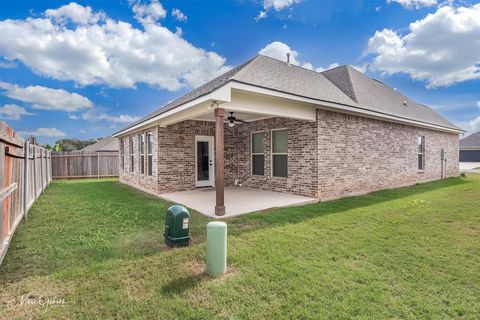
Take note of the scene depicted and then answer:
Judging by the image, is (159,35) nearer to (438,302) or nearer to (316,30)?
(316,30)

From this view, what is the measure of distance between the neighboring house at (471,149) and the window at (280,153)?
117ft

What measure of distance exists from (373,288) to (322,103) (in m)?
5.75

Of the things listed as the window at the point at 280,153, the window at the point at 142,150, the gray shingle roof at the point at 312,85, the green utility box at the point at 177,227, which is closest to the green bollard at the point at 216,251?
the green utility box at the point at 177,227

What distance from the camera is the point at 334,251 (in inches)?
168

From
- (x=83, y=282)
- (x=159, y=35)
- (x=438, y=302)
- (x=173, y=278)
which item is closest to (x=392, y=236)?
(x=438, y=302)

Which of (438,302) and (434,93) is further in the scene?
(434,93)

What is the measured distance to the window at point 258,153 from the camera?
10.5 m

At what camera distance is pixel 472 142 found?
110 feet

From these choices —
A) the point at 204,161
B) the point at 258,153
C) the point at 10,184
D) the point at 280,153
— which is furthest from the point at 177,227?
the point at 204,161

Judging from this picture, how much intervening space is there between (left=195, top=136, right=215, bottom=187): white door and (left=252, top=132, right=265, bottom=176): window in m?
1.83

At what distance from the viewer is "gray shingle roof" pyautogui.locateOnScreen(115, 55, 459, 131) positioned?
7445 mm

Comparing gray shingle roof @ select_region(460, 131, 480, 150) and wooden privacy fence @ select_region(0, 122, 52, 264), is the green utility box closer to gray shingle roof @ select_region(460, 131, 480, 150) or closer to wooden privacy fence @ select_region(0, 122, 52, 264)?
wooden privacy fence @ select_region(0, 122, 52, 264)

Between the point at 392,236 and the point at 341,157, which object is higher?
the point at 341,157

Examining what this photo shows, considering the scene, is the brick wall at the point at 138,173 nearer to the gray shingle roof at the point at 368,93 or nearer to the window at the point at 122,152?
the window at the point at 122,152
